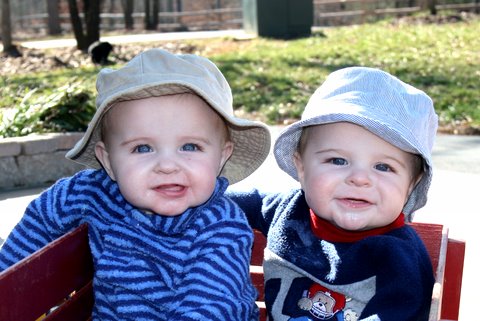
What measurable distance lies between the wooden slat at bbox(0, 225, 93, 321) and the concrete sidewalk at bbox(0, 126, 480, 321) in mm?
2020

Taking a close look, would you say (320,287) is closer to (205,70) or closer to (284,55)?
(205,70)

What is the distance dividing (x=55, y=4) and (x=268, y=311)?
954 inches

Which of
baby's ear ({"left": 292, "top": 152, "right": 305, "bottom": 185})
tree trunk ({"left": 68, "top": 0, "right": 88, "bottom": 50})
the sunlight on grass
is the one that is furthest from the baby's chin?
tree trunk ({"left": 68, "top": 0, "right": 88, "bottom": 50})

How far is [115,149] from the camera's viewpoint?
99.1 inches

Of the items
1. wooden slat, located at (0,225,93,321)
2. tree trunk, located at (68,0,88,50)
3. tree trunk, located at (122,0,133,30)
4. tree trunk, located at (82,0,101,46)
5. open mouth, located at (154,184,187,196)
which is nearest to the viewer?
wooden slat, located at (0,225,93,321)

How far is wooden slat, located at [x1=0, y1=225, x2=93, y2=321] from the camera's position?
75.7 inches

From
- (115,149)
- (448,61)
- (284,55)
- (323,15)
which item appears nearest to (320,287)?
(115,149)

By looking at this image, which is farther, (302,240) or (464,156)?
(464,156)

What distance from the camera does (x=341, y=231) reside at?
260cm

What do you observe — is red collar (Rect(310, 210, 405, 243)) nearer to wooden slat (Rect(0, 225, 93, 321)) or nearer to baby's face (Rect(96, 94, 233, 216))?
baby's face (Rect(96, 94, 233, 216))

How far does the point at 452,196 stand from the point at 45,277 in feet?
14.8

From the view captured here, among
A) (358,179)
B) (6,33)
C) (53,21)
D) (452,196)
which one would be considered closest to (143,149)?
(358,179)

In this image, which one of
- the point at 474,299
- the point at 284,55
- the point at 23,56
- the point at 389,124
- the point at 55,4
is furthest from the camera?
the point at 55,4

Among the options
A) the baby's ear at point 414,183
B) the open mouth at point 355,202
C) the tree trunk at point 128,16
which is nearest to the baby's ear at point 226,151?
the open mouth at point 355,202
